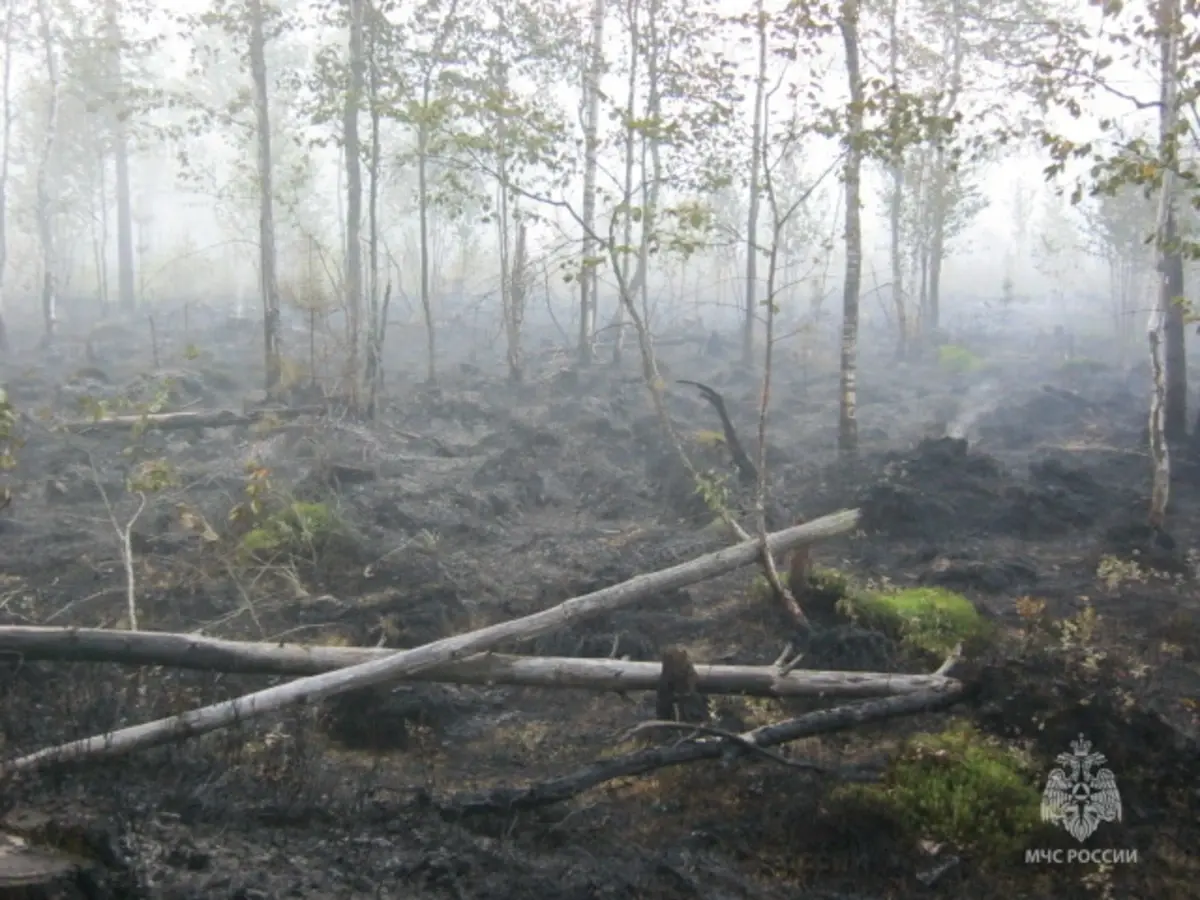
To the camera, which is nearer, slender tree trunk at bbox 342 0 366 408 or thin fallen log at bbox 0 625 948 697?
thin fallen log at bbox 0 625 948 697

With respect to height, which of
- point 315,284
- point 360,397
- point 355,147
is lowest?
point 360,397

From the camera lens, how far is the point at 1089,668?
676cm

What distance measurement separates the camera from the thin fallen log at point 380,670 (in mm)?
5352

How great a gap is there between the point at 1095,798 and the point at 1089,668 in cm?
169

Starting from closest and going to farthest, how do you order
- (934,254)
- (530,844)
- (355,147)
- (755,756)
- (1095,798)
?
(530,844) → (1095,798) → (755,756) → (355,147) → (934,254)

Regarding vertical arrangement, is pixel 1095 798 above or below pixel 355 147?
below

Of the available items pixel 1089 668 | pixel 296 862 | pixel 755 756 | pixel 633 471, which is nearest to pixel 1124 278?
pixel 633 471

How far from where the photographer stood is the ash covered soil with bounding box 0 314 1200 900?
4.71m

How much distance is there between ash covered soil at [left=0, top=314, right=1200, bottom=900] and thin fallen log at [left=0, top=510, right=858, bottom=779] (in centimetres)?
16

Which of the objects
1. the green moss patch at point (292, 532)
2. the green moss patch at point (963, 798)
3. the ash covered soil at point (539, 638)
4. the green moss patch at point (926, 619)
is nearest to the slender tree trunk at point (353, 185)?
the ash covered soil at point (539, 638)

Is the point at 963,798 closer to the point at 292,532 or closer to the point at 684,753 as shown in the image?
the point at 684,753

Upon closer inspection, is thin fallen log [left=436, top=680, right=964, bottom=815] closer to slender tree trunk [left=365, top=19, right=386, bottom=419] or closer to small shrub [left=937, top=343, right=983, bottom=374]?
slender tree trunk [left=365, top=19, right=386, bottom=419]

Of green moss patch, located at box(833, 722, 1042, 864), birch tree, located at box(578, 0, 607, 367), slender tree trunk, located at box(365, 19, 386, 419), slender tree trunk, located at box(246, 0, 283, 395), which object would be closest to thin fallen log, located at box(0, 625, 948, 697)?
green moss patch, located at box(833, 722, 1042, 864)

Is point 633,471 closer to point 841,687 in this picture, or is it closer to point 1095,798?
point 841,687
